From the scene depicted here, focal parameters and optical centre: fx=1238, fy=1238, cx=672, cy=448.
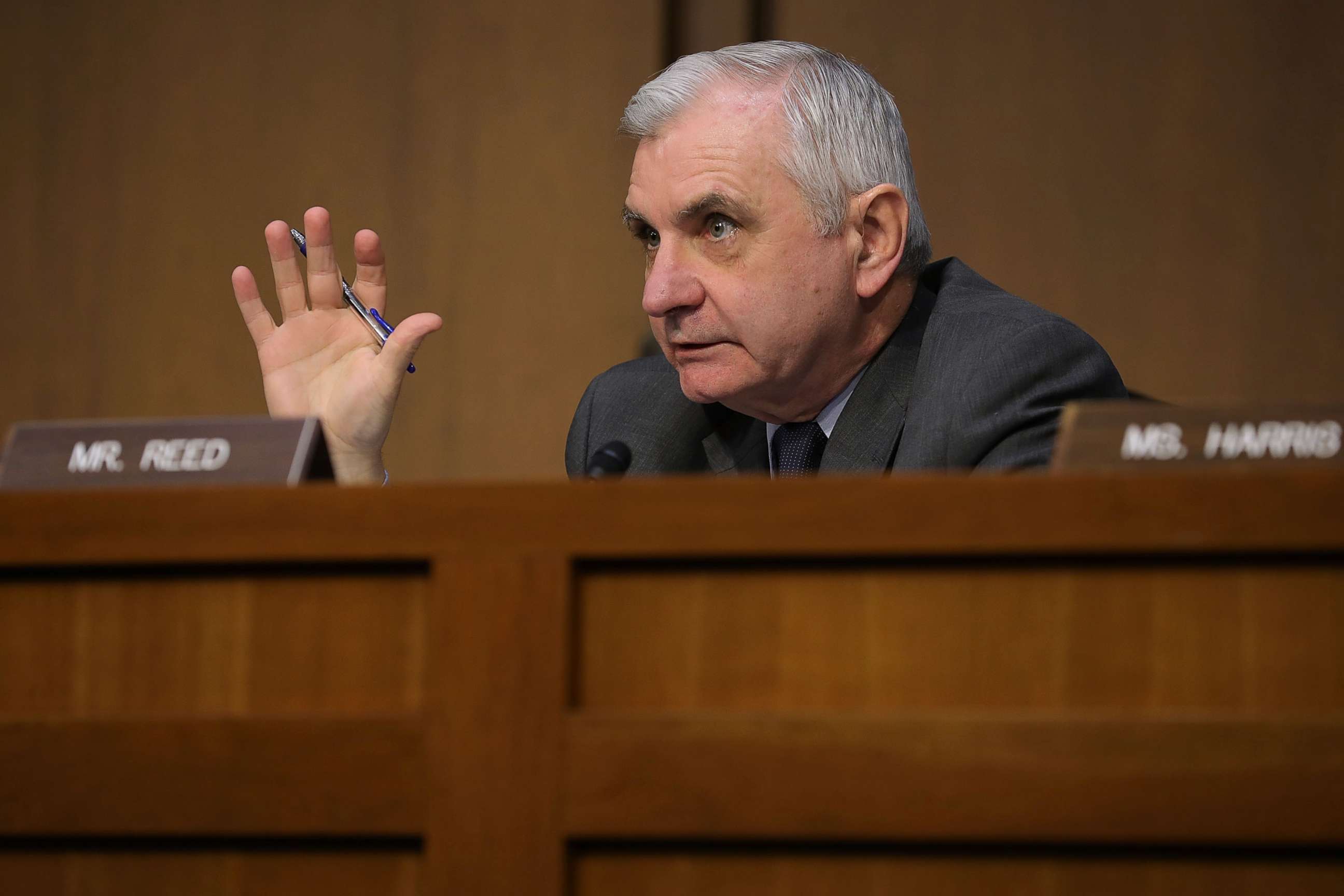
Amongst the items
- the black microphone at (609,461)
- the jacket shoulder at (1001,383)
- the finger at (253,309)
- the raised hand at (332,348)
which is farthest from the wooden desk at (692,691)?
the finger at (253,309)

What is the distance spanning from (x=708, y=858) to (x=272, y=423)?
38cm

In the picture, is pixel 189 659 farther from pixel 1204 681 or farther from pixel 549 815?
pixel 1204 681

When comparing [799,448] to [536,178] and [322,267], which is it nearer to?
[322,267]

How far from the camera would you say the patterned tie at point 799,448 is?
1507 mm

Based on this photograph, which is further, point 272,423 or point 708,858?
point 272,423

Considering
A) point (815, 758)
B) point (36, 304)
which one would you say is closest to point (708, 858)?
point (815, 758)

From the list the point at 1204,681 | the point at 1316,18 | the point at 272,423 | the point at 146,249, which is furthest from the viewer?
the point at 146,249

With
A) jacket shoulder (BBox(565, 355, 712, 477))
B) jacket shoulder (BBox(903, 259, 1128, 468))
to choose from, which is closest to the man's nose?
jacket shoulder (BBox(565, 355, 712, 477))

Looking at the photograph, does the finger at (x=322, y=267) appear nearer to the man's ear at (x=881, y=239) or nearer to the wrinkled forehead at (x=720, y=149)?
the wrinkled forehead at (x=720, y=149)

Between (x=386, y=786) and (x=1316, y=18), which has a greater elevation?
(x=1316, y=18)

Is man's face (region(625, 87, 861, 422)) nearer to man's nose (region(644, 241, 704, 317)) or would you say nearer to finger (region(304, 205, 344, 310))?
man's nose (region(644, 241, 704, 317))

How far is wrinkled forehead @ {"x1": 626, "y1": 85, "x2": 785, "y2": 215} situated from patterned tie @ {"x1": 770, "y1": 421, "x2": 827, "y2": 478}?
1.01 ft

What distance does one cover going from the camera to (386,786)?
666mm

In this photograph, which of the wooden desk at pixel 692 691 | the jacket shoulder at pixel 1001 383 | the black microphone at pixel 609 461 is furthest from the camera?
the jacket shoulder at pixel 1001 383
